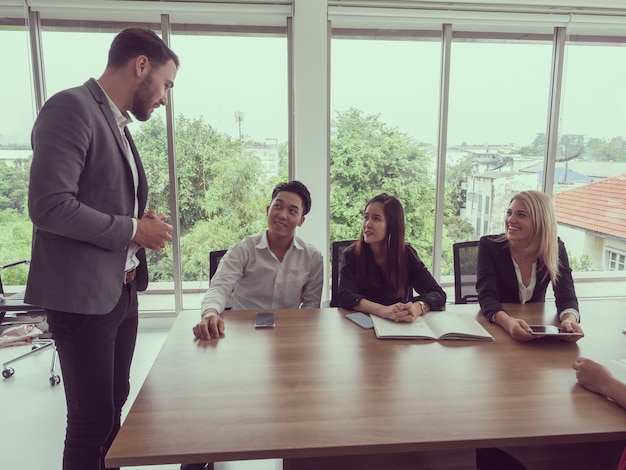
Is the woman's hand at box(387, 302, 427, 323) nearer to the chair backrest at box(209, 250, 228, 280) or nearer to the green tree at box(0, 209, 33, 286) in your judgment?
the chair backrest at box(209, 250, 228, 280)

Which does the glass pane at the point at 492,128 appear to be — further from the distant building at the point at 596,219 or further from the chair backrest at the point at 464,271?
the chair backrest at the point at 464,271

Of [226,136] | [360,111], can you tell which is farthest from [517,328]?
[226,136]

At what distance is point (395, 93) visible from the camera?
151 inches

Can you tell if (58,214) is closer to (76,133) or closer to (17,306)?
(76,133)

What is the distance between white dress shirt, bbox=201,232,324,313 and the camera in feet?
6.97

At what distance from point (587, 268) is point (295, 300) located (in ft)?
11.5

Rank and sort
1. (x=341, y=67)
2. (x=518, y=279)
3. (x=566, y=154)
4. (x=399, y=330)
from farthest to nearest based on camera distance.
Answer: (x=566, y=154), (x=341, y=67), (x=518, y=279), (x=399, y=330)

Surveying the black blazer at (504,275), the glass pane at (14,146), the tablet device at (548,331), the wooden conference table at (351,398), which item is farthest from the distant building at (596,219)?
the glass pane at (14,146)

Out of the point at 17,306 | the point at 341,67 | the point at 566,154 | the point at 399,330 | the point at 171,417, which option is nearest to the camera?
the point at 171,417

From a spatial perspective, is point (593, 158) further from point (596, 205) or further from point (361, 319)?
point (361, 319)

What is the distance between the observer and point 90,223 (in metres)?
1.21

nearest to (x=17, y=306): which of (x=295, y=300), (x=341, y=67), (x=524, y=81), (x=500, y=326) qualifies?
(x=295, y=300)

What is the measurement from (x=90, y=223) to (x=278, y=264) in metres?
1.03

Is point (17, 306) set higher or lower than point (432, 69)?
lower
